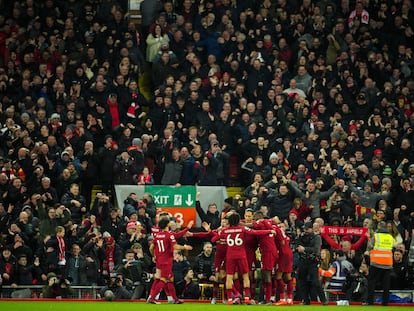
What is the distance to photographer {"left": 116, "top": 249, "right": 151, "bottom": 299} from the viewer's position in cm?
2847

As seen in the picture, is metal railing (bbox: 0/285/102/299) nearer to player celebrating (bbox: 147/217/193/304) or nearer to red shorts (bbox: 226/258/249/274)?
player celebrating (bbox: 147/217/193/304)

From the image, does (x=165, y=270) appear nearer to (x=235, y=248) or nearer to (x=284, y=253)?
(x=235, y=248)

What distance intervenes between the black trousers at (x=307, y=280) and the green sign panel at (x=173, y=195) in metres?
4.38

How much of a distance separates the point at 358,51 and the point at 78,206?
11553mm

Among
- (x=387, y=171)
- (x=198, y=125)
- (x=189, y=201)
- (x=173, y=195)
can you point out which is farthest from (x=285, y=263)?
(x=198, y=125)

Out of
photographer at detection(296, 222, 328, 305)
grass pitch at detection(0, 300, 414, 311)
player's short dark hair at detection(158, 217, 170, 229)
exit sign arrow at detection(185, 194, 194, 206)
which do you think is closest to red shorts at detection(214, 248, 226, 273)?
grass pitch at detection(0, 300, 414, 311)

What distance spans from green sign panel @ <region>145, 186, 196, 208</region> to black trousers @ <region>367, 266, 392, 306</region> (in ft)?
19.0

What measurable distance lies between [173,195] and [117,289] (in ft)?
12.0

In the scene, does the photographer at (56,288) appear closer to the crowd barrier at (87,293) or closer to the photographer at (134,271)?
the crowd barrier at (87,293)

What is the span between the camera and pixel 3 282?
91.7 ft

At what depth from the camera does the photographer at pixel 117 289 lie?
28297mm

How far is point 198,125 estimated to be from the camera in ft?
108

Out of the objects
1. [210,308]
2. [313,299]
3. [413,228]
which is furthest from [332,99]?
[210,308]

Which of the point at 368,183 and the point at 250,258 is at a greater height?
the point at 368,183
